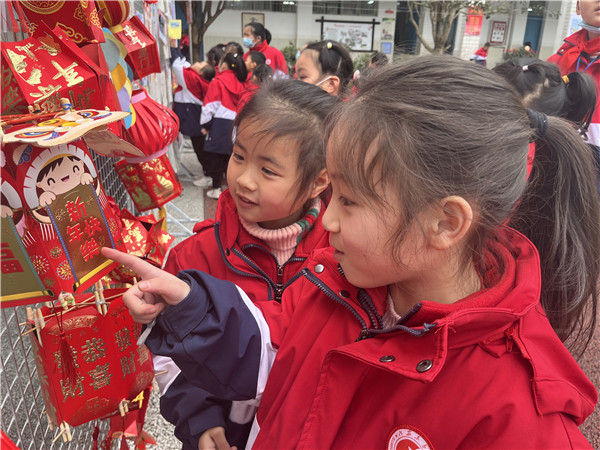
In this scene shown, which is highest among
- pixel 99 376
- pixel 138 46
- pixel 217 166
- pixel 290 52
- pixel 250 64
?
pixel 138 46

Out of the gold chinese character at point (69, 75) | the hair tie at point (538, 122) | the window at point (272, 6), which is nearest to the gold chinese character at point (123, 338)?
the gold chinese character at point (69, 75)

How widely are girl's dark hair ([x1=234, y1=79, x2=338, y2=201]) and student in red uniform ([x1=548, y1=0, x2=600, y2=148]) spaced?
1.84 meters

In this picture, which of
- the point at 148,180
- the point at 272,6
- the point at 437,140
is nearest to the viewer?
the point at 437,140

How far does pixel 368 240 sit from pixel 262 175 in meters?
0.49

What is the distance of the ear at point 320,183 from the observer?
4.01 ft

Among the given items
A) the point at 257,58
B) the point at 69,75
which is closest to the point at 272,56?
the point at 257,58

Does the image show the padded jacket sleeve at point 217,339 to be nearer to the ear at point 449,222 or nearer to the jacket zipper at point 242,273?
the jacket zipper at point 242,273

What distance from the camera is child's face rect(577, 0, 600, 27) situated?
8.25ft

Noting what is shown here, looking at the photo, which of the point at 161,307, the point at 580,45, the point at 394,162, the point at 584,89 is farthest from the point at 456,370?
the point at 580,45

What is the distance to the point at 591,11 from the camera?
255 centimetres

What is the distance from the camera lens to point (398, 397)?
0.73 metres

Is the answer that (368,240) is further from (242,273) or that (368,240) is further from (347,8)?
(347,8)

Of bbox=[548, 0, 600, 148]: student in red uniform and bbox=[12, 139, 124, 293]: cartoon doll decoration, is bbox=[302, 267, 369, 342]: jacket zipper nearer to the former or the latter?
bbox=[12, 139, 124, 293]: cartoon doll decoration

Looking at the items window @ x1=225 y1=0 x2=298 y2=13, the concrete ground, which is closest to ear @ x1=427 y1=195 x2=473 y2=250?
the concrete ground
